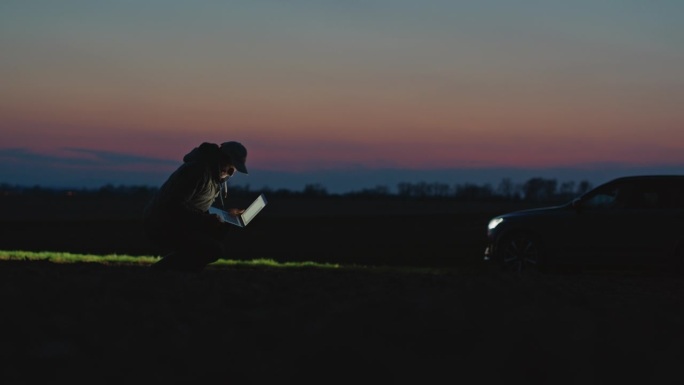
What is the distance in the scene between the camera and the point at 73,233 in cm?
3541

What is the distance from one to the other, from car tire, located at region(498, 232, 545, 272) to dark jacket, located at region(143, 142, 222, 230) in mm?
7279

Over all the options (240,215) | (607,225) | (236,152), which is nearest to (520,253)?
(607,225)

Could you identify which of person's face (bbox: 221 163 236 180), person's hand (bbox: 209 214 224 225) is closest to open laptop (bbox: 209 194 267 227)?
person's hand (bbox: 209 214 224 225)

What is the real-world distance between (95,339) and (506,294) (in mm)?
3661

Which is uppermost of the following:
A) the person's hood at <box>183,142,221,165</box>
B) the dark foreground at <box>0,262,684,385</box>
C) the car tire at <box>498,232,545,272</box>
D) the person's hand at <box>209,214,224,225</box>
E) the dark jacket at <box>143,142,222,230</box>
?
the person's hood at <box>183,142,221,165</box>

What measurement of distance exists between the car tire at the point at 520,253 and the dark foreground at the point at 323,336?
7804mm

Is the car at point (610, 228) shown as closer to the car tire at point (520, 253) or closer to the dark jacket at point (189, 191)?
the car tire at point (520, 253)

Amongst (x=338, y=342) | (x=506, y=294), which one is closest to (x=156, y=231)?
(x=506, y=294)

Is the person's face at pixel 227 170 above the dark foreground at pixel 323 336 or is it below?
above

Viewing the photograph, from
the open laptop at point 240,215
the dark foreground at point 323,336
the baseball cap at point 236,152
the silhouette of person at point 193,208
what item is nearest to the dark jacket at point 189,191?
the silhouette of person at point 193,208

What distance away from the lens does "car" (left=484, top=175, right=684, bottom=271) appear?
15438 millimetres

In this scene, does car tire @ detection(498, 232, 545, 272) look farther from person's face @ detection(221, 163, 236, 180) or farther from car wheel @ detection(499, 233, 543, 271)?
person's face @ detection(221, 163, 236, 180)

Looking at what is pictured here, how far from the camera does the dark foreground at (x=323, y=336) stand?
4969 millimetres

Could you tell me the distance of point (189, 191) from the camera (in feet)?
34.3
